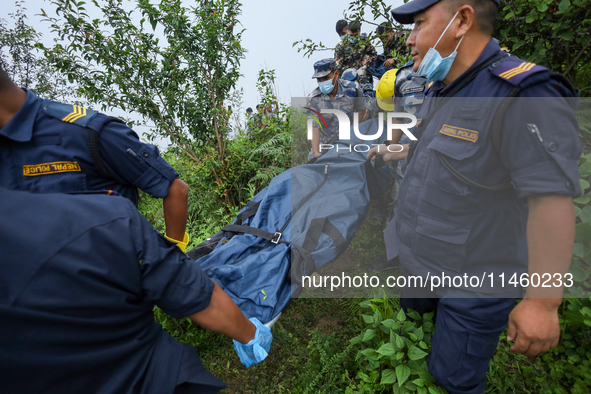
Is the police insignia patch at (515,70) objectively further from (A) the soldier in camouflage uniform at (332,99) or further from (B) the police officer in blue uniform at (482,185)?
(A) the soldier in camouflage uniform at (332,99)

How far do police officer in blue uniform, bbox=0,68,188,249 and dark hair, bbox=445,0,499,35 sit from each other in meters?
1.64

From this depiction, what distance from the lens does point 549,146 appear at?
2.81 feet

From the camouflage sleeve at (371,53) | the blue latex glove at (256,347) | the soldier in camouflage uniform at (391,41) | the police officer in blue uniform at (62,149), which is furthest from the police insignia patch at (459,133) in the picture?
the camouflage sleeve at (371,53)

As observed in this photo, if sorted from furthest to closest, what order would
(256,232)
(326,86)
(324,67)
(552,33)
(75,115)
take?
(326,86) → (324,67) → (256,232) → (552,33) → (75,115)

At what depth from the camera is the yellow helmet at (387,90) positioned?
2721mm

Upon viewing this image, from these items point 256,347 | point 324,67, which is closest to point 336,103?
point 324,67

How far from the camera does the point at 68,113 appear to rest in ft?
4.59

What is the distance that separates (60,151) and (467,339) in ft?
6.70

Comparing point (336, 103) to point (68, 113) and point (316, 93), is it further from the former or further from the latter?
point (68, 113)

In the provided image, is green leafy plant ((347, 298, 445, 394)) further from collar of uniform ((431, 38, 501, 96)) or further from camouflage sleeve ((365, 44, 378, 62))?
camouflage sleeve ((365, 44, 378, 62))

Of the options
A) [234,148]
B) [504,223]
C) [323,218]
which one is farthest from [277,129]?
[504,223]

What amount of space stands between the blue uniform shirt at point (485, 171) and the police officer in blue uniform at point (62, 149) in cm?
146

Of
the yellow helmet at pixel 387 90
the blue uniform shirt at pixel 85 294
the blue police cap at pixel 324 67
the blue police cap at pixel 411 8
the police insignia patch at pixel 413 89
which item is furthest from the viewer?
the blue police cap at pixel 324 67

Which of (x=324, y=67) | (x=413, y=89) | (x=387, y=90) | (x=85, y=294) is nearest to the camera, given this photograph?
(x=85, y=294)
